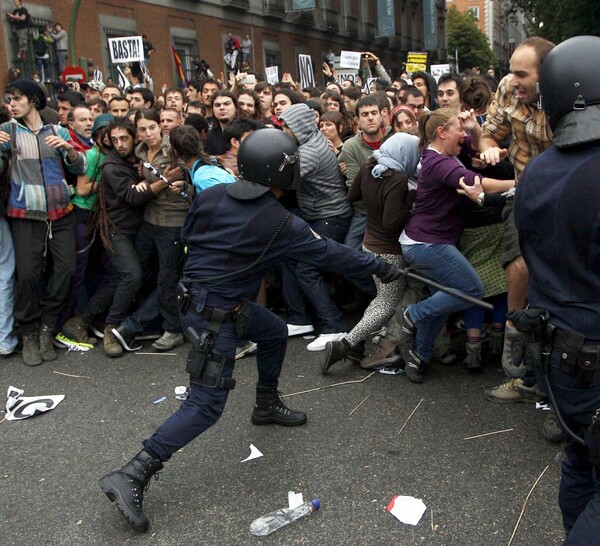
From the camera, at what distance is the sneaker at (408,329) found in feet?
16.3

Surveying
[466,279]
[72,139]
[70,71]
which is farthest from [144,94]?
[466,279]

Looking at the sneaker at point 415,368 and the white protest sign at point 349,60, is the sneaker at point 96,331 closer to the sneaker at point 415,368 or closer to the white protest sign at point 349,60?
the sneaker at point 415,368

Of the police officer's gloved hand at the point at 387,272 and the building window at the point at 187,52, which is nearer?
the police officer's gloved hand at the point at 387,272

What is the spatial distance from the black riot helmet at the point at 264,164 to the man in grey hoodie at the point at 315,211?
207 cm

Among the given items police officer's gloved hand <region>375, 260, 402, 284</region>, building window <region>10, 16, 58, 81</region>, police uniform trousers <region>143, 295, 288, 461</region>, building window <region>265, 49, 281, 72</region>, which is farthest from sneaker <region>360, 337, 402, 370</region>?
building window <region>265, 49, 281, 72</region>

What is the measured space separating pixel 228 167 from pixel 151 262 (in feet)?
3.61

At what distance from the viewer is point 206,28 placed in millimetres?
27859

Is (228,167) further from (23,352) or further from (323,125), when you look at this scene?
(23,352)

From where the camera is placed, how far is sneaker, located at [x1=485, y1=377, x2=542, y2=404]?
14.9 ft

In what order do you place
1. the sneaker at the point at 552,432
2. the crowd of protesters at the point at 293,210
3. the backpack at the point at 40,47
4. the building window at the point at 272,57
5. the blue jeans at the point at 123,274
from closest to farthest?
the sneaker at the point at 552,432 → the crowd of protesters at the point at 293,210 → the blue jeans at the point at 123,274 → the backpack at the point at 40,47 → the building window at the point at 272,57

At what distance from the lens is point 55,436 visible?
177 inches

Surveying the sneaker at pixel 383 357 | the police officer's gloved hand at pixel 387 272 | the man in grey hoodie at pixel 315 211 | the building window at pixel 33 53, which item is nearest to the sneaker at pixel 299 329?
the man in grey hoodie at pixel 315 211

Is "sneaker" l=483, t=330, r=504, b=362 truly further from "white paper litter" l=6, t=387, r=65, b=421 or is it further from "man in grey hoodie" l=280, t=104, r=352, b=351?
"white paper litter" l=6, t=387, r=65, b=421

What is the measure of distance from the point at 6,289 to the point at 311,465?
11.1 feet
